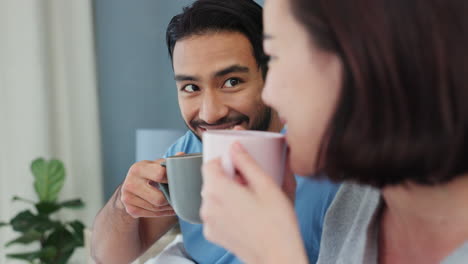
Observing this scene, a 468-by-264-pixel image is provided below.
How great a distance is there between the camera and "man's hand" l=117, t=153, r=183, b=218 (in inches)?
29.3

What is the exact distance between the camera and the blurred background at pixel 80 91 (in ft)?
8.26

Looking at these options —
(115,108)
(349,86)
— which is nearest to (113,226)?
(349,86)

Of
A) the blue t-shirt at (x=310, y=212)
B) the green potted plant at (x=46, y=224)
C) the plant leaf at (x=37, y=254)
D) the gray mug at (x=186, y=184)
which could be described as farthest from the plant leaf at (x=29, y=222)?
the gray mug at (x=186, y=184)

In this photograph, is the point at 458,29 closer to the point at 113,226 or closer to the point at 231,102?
the point at 231,102

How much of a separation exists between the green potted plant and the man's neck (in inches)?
84.4

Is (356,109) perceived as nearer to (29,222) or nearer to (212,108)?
(212,108)

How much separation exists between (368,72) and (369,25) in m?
0.05

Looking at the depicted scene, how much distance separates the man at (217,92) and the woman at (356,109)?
41 centimetres

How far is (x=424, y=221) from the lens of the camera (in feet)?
2.13

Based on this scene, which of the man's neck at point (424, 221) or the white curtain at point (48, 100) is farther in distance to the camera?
the white curtain at point (48, 100)

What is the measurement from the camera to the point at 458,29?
0.42 m

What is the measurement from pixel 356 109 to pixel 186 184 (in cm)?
30

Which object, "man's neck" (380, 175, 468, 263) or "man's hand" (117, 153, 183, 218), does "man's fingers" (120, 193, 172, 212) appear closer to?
"man's hand" (117, 153, 183, 218)

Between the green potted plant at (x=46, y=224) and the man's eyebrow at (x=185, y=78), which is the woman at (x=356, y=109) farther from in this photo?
the green potted plant at (x=46, y=224)
